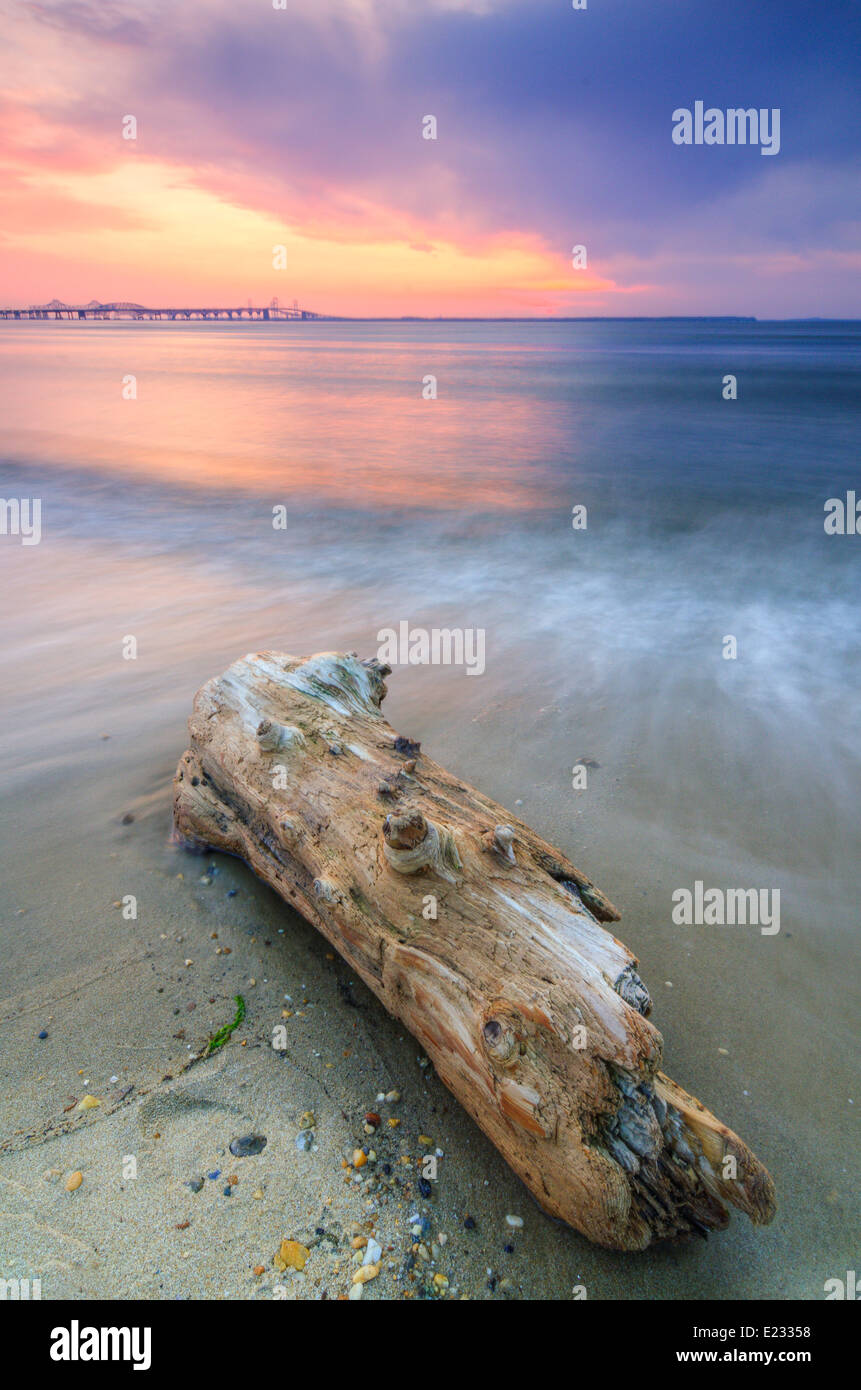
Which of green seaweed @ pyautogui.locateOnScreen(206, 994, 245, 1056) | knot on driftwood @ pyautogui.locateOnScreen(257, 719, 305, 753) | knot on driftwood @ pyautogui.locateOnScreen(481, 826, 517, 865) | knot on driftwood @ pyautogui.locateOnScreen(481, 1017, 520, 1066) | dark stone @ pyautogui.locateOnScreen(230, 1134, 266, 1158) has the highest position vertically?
knot on driftwood @ pyautogui.locateOnScreen(257, 719, 305, 753)

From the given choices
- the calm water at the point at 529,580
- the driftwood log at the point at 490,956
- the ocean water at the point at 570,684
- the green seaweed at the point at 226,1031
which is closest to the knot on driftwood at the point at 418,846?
the driftwood log at the point at 490,956

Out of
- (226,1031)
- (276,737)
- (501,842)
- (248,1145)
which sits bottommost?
(248,1145)

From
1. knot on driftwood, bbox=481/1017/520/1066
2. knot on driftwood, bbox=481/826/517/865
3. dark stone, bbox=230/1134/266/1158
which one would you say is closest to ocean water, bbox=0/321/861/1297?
knot on driftwood, bbox=481/1017/520/1066

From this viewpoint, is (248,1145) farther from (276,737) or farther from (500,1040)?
(276,737)

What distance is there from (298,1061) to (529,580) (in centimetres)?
830

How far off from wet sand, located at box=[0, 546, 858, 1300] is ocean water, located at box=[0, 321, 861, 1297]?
24 mm

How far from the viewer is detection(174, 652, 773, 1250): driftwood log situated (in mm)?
2541

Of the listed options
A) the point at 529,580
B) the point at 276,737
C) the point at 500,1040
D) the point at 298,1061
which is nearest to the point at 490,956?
the point at 500,1040

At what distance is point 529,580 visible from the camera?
10.6 metres

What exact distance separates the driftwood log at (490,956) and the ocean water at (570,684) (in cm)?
42

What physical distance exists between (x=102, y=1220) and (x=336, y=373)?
5347 centimetres

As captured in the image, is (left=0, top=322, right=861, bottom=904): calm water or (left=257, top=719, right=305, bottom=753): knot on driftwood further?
(left=0, top=322, right=861, bottom=904): calm water

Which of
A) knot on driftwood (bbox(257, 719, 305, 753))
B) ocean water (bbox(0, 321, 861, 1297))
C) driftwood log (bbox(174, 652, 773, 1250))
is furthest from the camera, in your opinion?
knot on driftwood (bbox(257, 719, 305, 753))

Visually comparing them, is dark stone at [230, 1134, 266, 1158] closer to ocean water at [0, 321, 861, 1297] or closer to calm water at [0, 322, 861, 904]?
ocean water at [0, 321, 861, 1297]
